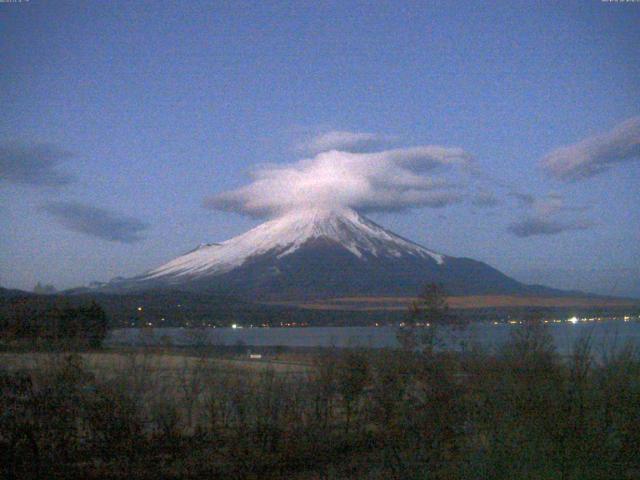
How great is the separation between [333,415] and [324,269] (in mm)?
67439

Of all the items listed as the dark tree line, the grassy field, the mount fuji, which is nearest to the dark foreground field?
the grassy field

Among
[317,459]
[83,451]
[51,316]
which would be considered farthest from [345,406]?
[51,316]

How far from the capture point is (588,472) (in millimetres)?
7902

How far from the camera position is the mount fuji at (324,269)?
68.6 meters

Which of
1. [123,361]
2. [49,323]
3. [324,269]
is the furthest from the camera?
[324,269]

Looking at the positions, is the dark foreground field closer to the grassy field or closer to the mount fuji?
the grassy field

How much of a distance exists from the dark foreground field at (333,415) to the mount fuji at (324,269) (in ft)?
137

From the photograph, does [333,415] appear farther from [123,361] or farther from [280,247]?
[280,247]

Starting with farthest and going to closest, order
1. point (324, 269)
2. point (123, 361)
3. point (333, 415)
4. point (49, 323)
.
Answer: point (324, 269) < point (49, 323) < point (333, 415) < point (123, 361)

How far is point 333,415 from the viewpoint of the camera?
15.4m

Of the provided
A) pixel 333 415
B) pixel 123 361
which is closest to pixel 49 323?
pixel 123 361

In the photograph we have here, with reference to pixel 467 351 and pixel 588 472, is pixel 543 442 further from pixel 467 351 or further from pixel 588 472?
pixel 467 351

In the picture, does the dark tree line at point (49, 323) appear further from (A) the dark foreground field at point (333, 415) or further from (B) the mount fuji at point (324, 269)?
(B) the mount fuji at point (324, 269)

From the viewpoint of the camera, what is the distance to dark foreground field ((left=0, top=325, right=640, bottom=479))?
8852 mm
